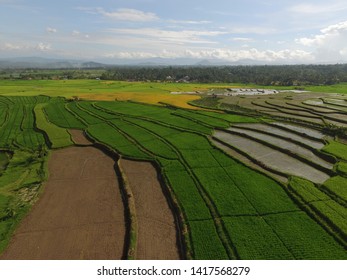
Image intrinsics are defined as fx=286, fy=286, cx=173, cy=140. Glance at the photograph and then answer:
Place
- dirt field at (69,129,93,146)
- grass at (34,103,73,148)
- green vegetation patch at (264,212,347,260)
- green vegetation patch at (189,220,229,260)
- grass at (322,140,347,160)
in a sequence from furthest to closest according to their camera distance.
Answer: dirt field at (69,129,93,146)
grass at (34,103,73,148)
grass at (322,140,347,160)
green vegetation patch at (189,220,229,260)
green vegetation patch at (264,212,347,260)

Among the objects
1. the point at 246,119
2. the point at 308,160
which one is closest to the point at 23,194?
the point at 308,160

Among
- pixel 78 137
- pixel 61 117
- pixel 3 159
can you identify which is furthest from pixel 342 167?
pixel 61 117

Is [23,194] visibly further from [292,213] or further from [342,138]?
[342,138]

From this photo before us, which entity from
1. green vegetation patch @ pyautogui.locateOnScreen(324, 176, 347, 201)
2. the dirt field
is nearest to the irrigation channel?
the dirt field

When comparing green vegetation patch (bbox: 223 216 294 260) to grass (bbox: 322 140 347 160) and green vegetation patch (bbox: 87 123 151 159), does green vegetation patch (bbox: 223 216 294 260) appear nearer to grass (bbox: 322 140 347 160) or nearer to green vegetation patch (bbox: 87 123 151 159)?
green vegetation patch (bbox: 87 123 151 159)

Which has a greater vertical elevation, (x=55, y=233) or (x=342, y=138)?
Result: (x=342, y=138)

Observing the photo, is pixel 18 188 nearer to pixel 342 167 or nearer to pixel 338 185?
pixel 338 185

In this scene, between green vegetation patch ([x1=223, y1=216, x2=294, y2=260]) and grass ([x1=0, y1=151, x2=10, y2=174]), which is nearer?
green vegetation patch ([x1=223, y1=216, x2=294, y2=260])
